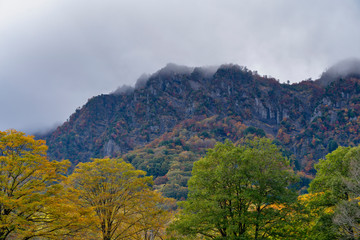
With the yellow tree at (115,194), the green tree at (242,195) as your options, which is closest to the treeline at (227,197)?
the green tree at (242,195)

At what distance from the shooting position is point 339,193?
76.4 ft

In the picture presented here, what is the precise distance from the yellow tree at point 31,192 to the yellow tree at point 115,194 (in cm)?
416

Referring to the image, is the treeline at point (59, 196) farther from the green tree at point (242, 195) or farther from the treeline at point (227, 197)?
the green tree at point (242, 195)

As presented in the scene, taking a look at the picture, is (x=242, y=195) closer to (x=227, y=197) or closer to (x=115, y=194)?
(x=227, y=197)

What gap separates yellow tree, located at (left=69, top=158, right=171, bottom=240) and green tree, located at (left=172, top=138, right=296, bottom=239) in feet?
15.5

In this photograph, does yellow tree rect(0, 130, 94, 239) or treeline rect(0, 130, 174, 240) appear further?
treeline rect(0, 130, 174, 240)

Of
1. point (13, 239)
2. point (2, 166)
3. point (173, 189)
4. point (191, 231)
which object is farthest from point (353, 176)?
point (173, 189)

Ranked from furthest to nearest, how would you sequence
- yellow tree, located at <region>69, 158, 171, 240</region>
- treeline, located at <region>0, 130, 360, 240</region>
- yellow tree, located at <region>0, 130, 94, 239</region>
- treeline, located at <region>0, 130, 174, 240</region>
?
1. yellow tree, located at <region>69, 158, 171, 240</region>
2. treeline, located at <region>0, 130, 360, 240</region>
3. treeline, located at <region>0, 130, 174, 240</region>
4. yellow tree, located at <region>0, 130, 94, 239</region>

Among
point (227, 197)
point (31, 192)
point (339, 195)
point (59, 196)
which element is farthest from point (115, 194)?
point (339, 195)

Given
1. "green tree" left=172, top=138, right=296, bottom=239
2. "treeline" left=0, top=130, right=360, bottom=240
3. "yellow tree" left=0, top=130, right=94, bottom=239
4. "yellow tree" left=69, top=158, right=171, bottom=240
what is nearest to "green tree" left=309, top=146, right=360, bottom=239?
"treeline" left=0, top=130, right=360, bottom=240

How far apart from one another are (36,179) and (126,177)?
8803 mm

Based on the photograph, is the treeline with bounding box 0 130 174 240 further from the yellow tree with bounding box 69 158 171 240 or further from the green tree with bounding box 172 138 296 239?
the green tree with bounding box 172 138 296 239

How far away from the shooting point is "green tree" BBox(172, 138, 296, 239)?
2231 centimetres

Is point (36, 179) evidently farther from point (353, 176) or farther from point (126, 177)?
point (353, 176)
